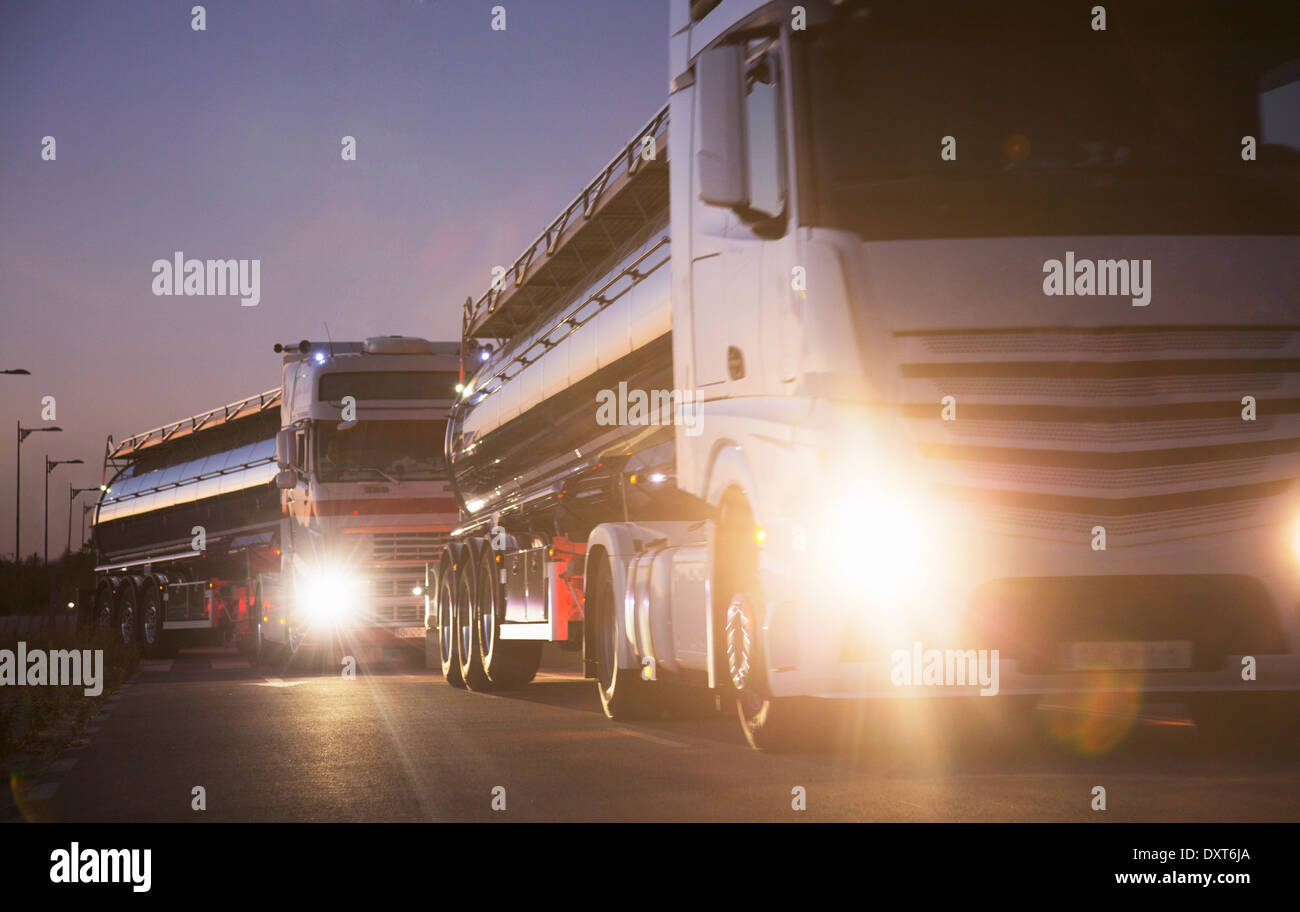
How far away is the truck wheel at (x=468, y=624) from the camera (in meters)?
18.8

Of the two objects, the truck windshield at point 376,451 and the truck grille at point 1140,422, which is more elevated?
the truck windshield at point 376,451

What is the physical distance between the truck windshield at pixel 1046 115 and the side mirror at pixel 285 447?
55.5 ft

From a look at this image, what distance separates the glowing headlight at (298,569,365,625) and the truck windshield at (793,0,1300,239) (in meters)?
15.4

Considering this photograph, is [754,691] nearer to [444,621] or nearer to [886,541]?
[886,541]

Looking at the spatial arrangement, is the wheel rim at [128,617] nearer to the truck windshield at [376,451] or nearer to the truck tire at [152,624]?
the truck tire at [152,624]

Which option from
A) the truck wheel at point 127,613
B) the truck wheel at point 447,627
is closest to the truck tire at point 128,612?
the truck wheel at point 127,613

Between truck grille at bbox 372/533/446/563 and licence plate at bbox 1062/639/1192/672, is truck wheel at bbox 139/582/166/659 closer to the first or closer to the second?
truck grille at bbox 372/533/446/563

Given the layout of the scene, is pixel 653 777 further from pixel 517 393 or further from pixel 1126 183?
pixel 517 393

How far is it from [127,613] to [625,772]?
27.9m

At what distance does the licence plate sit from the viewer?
337 inches

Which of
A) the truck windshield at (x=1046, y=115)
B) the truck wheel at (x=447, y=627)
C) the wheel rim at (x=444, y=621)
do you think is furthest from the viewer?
the wheel rim at (x=444, y=621)

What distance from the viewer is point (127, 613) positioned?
36.2m

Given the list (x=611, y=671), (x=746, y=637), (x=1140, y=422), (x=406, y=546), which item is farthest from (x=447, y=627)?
(x=1140, y=422)

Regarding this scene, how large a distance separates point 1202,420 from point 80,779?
262 inches
